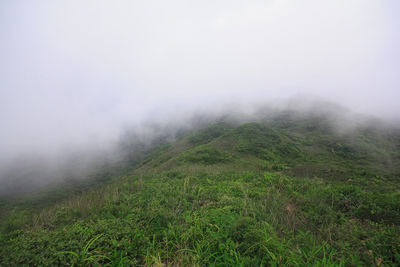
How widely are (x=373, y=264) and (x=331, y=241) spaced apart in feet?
2.19

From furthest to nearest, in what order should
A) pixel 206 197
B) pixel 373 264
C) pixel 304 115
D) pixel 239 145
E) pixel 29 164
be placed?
pixel 29 164
pixel 304 115
pixel 239 145
pixel 206 197
pixel 373 264

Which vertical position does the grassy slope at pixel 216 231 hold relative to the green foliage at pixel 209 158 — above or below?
above

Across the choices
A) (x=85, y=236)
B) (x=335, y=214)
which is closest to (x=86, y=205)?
(x=85, y=236)

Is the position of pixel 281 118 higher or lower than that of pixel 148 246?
lower

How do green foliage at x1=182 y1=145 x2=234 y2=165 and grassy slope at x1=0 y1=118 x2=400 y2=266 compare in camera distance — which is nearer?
grassy slope at x1=0 y1=118 x2=400 y2=266

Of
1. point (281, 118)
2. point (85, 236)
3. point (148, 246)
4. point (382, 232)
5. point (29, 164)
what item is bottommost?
point (29, 164)

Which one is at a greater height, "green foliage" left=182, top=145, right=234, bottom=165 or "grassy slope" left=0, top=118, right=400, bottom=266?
"grassy slope" left=0, top=118, right=400, bottom=266

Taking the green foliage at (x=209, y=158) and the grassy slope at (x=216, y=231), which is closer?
the grassy slope at (x=216, y=231)

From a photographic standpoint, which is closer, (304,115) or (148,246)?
(148,246)

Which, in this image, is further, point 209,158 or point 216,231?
point 209,158

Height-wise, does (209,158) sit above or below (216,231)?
below

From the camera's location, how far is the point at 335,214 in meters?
5.37

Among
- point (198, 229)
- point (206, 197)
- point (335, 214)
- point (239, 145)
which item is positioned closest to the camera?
point (198, 229)

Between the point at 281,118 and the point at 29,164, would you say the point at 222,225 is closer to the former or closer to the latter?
the point at 281,118
